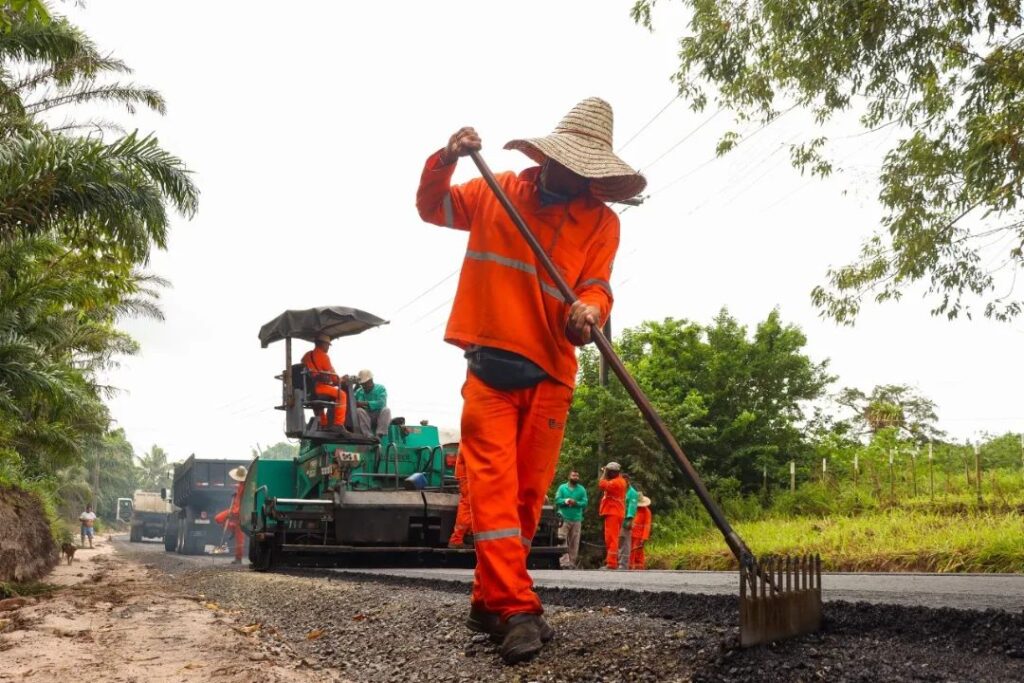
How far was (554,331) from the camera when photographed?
403 centimetres

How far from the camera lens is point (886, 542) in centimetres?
1255

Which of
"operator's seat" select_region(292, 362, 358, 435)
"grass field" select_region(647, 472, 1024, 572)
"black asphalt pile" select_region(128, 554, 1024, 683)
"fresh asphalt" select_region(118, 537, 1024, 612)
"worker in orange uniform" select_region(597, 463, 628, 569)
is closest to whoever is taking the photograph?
"black asphalt pile" select_region(128, 554, 1024, 683)

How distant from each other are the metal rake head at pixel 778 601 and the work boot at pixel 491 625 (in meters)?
0.79

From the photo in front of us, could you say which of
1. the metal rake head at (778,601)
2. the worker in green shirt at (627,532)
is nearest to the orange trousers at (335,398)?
the worker in green shirt at (627,532)

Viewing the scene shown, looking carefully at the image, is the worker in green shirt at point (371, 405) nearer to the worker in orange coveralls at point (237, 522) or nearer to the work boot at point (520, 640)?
the worker in orange coveralls at point (237, 522)

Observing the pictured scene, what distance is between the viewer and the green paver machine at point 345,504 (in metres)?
11.8

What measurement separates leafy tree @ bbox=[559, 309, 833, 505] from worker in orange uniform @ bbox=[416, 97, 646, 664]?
1741cm

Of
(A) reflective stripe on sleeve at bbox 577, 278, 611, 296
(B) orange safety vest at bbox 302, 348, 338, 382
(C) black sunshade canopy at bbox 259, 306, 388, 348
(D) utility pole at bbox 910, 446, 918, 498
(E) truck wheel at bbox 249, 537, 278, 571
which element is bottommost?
(E) truck wheel at bbox 249, 537, 278, 571

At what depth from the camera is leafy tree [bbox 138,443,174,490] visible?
12950cm

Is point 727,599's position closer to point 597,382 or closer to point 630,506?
point 630,506

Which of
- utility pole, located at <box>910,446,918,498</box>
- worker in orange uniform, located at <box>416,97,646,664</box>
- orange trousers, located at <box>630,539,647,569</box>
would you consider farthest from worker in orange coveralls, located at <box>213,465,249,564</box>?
worker in orange uniform, located at <box>416,97,646,664</box>

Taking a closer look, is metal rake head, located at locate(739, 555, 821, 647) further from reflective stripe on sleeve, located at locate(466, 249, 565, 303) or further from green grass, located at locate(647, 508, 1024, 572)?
green grass, located at locate(647, 508, 1024, 572)

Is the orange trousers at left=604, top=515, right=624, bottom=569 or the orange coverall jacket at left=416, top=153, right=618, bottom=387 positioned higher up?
the orange coverall jacket at left=416, top=153, right=618, bottom=387

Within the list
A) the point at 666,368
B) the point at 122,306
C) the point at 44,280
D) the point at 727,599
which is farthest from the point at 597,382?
the point at 727,599
